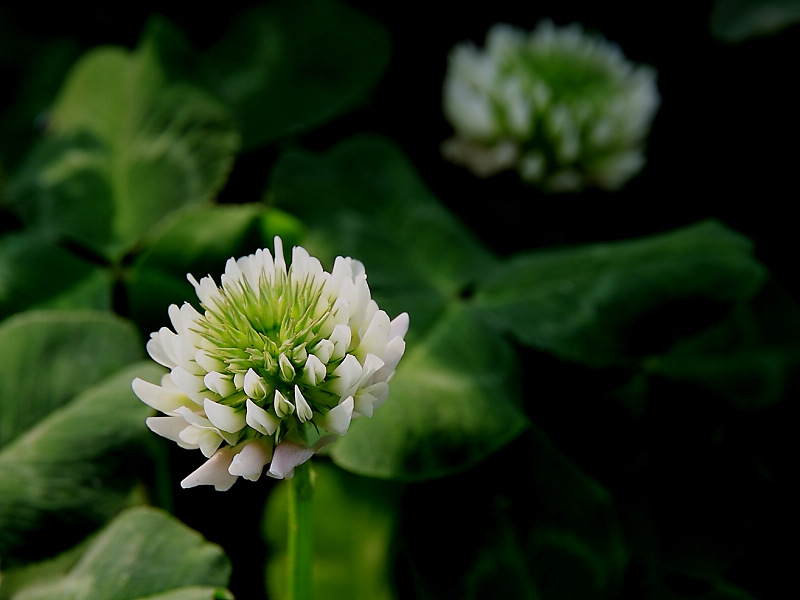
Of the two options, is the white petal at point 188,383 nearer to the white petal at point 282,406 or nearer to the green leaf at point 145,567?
the white petal at point 282,406

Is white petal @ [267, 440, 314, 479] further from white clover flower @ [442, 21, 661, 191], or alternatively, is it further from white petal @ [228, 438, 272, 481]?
white clover flower @ [442, 21, 661, 191]

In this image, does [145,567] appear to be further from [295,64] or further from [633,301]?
[295,64]

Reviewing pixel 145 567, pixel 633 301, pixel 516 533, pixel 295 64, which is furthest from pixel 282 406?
pixel 295 64

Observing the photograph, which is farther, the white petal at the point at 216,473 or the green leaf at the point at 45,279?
the green leaf at the point at 45,279

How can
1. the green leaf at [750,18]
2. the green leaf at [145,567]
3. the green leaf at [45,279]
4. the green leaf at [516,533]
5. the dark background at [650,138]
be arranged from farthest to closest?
the dark background at [650,138] < the green leaf at [750,18] < the green leaf at [45,279] < the green leaf at [516,533] < the green leaf at [145,567]

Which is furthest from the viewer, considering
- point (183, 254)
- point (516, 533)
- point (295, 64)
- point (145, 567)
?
point (295, 64)

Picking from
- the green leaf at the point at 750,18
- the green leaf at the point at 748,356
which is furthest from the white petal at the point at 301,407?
the green leaf at the point at 750,18
